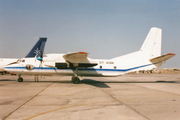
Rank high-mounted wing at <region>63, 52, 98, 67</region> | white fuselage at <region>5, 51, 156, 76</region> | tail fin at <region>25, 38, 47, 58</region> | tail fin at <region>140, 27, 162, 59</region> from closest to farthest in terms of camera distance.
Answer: high-mounted wing at <region>63, 52, 98, 67</region>
white fuselage at <region>5, 51, 156, 76</region>
tail fin at <region>140, 27, 162, 59</region>
tail fin at <region>25, 38, 47, 58</region>

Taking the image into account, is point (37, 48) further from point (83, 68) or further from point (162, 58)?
point (162, 58)

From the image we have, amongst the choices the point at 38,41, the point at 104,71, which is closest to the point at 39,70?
the point at 104,71

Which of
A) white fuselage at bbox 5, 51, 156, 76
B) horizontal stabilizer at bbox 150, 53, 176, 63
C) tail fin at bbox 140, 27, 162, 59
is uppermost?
tail fin at bbox 140, 27, 162, 59

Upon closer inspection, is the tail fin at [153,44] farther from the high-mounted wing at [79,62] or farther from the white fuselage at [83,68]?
the high-mounted wing at [79,62]

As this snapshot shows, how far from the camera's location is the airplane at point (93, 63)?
1681cm

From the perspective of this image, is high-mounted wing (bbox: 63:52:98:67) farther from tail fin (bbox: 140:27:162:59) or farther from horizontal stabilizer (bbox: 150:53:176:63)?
horizontal stabilizer (bbox: 150:53:176:63)

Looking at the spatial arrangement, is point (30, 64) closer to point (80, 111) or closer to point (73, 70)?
point (73, 70)

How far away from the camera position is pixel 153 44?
1912cm

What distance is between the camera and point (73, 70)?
17.5 metres

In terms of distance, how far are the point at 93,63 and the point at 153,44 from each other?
8.59 metres

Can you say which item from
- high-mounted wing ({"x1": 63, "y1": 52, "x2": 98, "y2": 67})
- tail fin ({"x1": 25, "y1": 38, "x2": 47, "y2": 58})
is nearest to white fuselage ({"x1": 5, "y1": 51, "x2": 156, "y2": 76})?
high-mounted wing ({"x1": 63, "y1": 52, "x2": 98, "y2": 67})

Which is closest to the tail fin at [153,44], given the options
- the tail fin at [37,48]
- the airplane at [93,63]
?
the airplane at [93,63]

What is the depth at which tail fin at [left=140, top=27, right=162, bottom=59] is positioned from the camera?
19031 millimetres

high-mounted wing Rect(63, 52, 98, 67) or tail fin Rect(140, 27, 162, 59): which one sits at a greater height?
tail fin Rect(140, 27, 162, 59)
